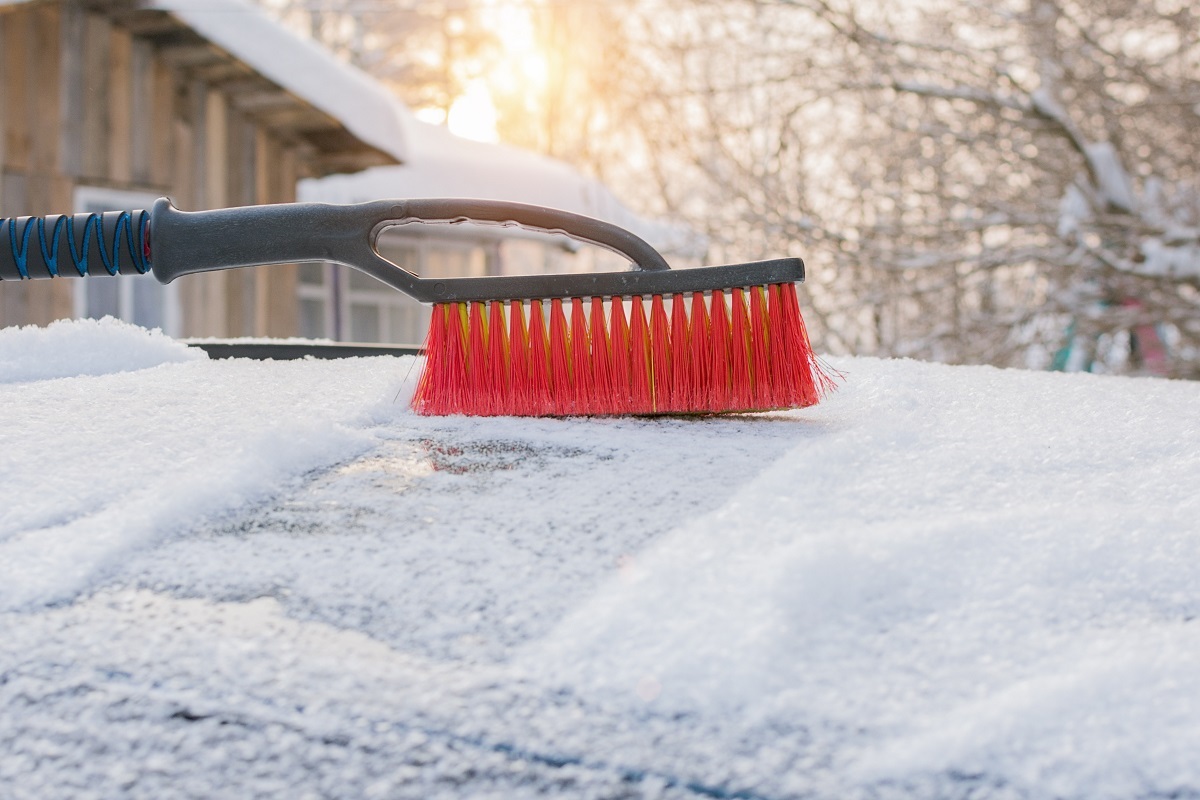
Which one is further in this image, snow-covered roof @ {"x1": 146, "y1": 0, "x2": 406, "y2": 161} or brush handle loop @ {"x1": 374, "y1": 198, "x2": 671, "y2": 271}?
snow-covered roof @ {"x1": 146, "y1": 0, "x2": 406, "y2": 161}

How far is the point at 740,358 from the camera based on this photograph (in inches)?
53.0

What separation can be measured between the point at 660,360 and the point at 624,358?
0.05 meters

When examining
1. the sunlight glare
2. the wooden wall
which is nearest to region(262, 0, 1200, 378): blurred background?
the wooden wall

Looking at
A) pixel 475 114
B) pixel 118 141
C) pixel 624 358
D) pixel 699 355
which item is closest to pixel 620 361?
pixel 624 358

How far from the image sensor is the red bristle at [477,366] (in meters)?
1.39

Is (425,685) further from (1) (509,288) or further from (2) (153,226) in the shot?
(2) (153,226)

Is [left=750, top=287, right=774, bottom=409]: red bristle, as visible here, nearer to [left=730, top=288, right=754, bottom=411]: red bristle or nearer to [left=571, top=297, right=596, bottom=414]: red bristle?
[left=730, top=288, right=754, bottom=411]: red bristle

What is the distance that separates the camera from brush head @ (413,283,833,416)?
4.39 ft

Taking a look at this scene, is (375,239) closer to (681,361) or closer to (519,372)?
(519,372)

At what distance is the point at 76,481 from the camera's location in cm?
94

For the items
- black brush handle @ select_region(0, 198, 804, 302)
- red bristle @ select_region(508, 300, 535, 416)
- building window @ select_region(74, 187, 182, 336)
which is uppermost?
building window @ select_region(74, 187, 182, 336)

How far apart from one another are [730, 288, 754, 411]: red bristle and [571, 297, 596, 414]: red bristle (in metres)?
0.19

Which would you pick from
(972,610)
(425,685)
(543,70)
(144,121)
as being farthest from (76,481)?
(543,70)

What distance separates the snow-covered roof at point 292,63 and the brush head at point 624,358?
526 cm
